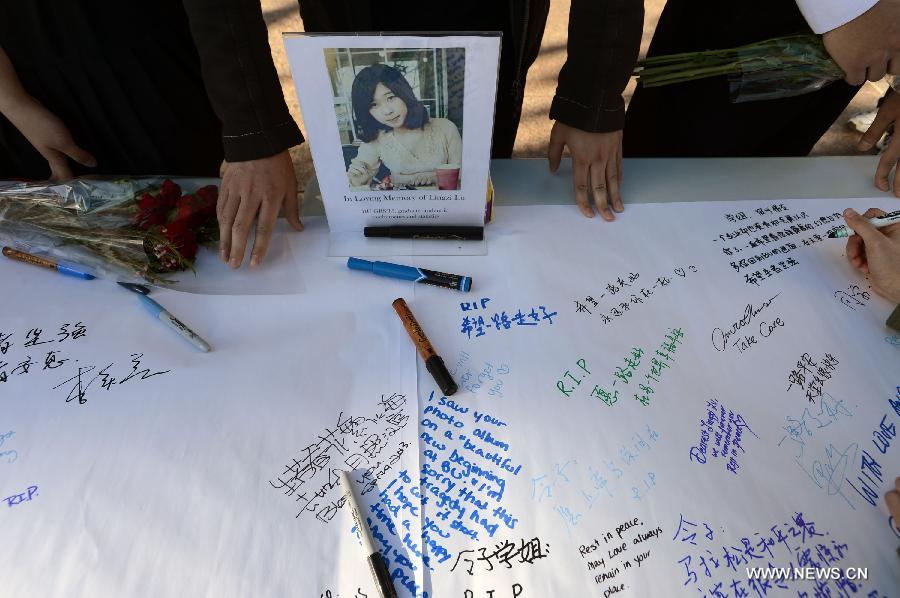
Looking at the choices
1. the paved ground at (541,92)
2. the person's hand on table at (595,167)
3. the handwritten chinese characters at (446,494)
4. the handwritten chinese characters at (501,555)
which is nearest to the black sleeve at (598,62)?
the person's hand on table at (595,167)

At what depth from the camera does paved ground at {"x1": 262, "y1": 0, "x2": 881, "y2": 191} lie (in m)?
1.77

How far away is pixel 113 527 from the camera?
0.47m

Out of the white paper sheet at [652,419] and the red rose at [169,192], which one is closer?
the white paper sheet at [652,419]

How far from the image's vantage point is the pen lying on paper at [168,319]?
599 millimetres

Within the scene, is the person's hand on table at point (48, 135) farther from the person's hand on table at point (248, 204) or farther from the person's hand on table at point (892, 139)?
the person's hand on table at point (892, 139)

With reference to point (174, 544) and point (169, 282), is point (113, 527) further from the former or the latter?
point (169, 282)

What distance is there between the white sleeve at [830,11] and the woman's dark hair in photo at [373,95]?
0.59 meters

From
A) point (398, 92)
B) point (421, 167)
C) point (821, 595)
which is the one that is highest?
point (398, 92)

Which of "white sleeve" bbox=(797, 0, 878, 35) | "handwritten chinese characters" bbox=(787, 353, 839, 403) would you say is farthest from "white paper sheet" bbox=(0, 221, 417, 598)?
"white sleeve" bbox=(797, 0, 878, 35)

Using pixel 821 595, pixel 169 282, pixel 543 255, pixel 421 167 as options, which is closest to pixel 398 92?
pixel 421 167

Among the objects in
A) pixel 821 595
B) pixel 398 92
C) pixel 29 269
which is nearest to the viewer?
pixel 821 595

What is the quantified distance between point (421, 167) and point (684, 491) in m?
0.49

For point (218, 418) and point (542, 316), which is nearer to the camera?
point (218, 418)

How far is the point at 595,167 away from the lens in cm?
77
